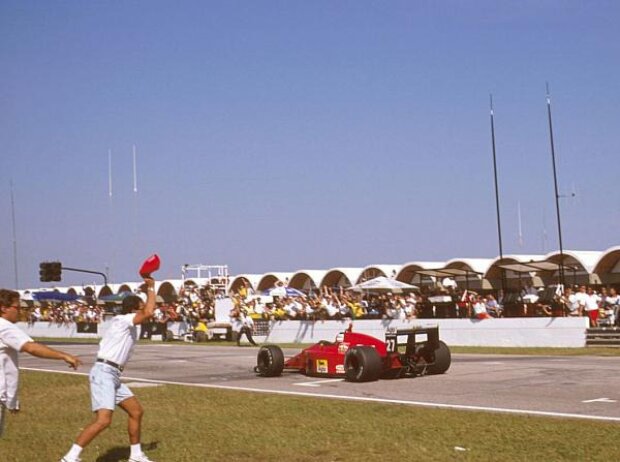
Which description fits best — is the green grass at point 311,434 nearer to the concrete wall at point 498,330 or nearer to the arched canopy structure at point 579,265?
the concrete wall at point 498,330

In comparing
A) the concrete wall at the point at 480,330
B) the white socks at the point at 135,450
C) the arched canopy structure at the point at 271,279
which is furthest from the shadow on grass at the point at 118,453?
the arched canopy structure at the point at 271,279

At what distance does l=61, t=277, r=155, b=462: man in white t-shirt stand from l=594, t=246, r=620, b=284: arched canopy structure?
37712 mm

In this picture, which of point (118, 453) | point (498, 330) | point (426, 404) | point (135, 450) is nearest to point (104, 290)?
point (498, 330)

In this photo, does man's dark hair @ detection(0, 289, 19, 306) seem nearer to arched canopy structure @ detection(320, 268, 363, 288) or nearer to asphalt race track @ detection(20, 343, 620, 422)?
asphalt race track @ detection(20, 343, 620, 422)

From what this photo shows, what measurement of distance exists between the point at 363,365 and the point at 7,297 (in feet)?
31.9

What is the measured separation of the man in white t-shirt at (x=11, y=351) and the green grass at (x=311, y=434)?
66.7 inches

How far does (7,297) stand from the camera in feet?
25.9

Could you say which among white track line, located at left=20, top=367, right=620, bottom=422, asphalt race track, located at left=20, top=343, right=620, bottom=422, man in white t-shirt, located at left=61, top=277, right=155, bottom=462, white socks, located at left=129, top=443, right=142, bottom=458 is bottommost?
asphalt race track, located at left=20, top=343, right=620, bottom=422

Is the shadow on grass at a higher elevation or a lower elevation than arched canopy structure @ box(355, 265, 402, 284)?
lower

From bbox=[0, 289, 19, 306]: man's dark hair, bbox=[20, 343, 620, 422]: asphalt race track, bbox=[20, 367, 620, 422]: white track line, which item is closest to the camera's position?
bbox=[0, 289, 19, 306]: man's dark hair

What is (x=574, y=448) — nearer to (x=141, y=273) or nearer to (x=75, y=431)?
(x=141, y=273)

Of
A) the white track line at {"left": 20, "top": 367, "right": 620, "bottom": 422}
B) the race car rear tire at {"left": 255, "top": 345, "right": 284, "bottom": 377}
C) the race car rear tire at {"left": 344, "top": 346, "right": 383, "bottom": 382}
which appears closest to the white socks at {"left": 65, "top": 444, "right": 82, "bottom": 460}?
the white track line at {"left": 20, "top": 367, "right": 620, "bottom": 422}

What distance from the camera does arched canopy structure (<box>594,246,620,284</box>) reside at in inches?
1678

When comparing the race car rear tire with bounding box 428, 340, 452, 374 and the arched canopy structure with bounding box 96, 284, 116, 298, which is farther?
the arched canopy structure with bounding box 96, 284, 116, 298
